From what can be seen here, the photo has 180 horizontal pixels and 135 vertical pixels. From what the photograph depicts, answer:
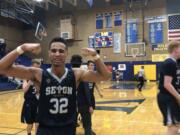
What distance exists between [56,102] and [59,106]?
44 mm

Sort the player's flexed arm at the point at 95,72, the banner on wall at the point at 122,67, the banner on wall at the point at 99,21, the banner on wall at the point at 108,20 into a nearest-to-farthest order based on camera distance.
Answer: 1. the player's flexed arm at the point at 95,72
2. the banner on wall at the point at 122,67
3. the banner on wall at the point at 108,20
4. the banner on wall at the point at 99,21

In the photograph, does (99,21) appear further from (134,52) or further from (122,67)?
(122,67)

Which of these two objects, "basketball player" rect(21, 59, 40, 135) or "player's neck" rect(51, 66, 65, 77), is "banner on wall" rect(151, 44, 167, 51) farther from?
"player's neck" rect(51, 66, 65, 77)

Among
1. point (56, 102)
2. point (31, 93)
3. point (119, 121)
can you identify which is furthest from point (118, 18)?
point (56, 102)

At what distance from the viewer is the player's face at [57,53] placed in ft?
7.45

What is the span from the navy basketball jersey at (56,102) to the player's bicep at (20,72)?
127 mm

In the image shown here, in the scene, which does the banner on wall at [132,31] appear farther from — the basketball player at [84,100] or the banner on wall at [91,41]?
the basketball player at [84,100]

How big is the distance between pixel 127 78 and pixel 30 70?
20.7 m

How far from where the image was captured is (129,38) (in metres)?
22.6

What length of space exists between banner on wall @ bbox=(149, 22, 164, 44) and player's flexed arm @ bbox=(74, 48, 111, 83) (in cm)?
2009

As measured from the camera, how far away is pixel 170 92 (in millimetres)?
3484

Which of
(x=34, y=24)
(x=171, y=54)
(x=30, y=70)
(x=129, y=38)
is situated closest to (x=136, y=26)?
(x=129, y=38)

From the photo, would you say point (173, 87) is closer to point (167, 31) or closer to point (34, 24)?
point (167, 31)

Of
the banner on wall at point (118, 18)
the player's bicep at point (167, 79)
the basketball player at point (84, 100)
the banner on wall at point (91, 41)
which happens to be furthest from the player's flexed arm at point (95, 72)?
the banner on wall at point (91, 41)
